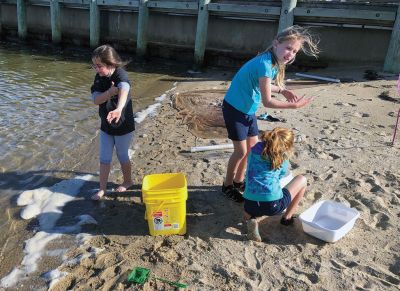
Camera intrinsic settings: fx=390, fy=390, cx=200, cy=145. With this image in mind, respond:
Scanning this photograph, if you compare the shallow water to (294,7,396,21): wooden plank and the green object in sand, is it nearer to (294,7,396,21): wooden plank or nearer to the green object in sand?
the green object in sand

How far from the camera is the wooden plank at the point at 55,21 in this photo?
17.4 m

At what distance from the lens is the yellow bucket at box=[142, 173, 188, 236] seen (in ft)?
11.6

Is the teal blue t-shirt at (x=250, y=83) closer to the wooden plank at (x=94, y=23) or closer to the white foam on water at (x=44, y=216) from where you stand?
the white foam on water at (x=44, y=216)

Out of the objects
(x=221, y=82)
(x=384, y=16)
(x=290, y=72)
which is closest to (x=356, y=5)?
(x=384, y=16)

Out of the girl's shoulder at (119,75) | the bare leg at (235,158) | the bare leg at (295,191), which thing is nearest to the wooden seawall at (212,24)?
the bare leg at (235,158)

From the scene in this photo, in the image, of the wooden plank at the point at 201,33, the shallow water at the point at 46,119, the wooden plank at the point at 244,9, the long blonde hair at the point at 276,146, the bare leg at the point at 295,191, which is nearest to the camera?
the long blonde hair at the point at 276,146

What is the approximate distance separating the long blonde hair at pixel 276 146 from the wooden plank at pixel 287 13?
30.1 feet

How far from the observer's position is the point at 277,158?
3.45 metres

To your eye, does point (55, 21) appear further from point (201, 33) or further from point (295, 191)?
point (295, 191)

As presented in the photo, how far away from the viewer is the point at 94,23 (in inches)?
643

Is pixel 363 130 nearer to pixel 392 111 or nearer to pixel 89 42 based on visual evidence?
pixel 392 111

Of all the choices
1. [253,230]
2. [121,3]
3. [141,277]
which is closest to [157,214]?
[141,277]

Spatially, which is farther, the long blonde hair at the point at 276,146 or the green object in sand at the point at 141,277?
the long blonde hair at the point at 276,146

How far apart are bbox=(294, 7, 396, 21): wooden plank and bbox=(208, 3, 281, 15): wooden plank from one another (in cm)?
78
